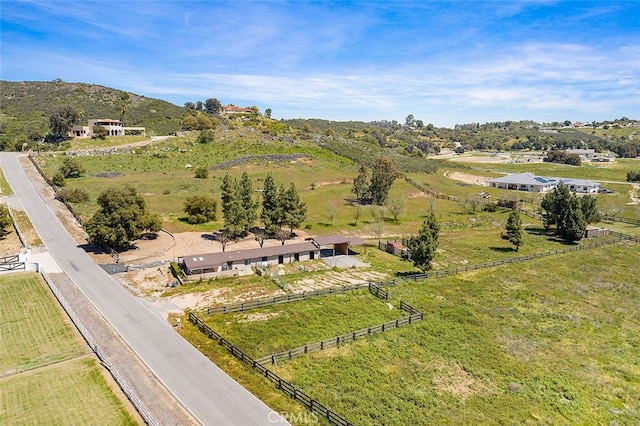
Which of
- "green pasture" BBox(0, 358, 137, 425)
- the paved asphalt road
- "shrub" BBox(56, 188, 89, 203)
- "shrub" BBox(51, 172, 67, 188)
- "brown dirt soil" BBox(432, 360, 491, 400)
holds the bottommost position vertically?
"brown dirt soil" BBox(432, 360, 491, 400)

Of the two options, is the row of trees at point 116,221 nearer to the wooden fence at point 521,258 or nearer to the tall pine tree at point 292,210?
the tall pine tree at point 292,210

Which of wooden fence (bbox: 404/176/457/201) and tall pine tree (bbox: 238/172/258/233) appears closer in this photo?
tall pine tree (bbox: 238/172/258/233)

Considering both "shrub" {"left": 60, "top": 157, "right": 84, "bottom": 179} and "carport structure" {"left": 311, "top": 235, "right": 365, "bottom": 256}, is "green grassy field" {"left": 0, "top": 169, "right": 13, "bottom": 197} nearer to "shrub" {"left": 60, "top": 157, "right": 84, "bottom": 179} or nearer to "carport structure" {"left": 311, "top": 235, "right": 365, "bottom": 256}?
"shrub" {"left": 60, "top": 157, "right": 84, "bottom": 179}

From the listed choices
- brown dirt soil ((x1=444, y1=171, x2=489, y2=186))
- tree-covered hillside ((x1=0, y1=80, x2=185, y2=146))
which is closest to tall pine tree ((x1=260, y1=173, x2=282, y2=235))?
brown dirt soil ((x1=444, y1=171, x2=489, y2=186))

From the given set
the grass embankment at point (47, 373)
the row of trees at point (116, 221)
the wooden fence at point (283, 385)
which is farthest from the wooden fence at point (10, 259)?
the wooden fence at point (283, 385)

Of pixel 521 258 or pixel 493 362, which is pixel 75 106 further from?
pixel 493 362

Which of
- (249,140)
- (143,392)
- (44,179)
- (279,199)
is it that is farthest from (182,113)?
(143,392)

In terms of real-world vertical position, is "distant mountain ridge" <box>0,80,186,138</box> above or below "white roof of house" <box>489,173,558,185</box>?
above

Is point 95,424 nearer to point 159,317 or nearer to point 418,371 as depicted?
point 159,317
